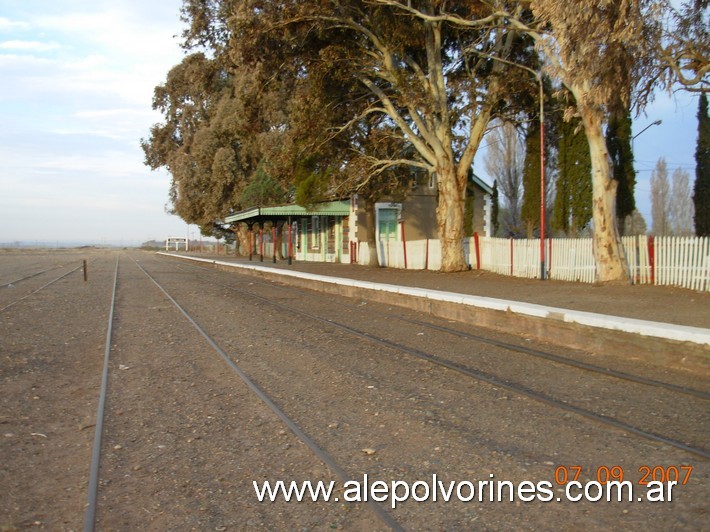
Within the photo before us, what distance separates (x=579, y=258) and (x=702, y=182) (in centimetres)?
965

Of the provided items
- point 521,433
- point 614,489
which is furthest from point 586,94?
point 614,489

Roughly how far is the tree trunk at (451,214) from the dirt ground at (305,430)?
41.4 ft

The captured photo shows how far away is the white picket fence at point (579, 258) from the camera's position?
1588 centimetres

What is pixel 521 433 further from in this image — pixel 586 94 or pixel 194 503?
pixel 586 94

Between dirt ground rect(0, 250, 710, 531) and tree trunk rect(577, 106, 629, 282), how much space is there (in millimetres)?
5909

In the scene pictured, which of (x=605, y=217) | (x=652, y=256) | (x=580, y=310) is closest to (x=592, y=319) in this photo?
(x=580, y=310)

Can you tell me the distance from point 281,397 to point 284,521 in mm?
3004

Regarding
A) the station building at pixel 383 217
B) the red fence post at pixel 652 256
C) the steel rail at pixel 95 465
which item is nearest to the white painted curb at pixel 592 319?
the red fence post at pixel 652 256

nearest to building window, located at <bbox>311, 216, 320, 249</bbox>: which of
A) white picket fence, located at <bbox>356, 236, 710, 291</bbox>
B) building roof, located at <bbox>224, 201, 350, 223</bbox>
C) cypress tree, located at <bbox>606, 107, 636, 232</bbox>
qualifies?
building roof, located at <bbox>224, 201, 350, 223</bbox>

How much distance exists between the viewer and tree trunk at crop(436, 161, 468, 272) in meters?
23.2

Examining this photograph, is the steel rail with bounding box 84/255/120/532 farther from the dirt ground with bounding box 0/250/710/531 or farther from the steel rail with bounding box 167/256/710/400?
the steel rail with bounding box 167/256/710/400

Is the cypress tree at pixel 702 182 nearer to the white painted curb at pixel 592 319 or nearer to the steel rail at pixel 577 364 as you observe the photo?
the white painted curb at pixel 592 319

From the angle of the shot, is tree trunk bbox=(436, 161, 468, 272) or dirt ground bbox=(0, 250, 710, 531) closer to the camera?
dirt ground bbox=(0, 250, 710, 531)

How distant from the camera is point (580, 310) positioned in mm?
11594
